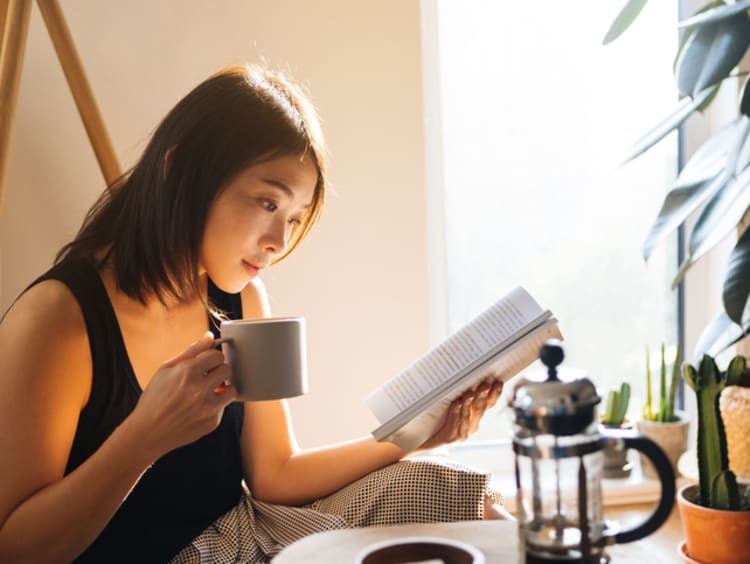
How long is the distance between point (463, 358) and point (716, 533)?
0.62 metres

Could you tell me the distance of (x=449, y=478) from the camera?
1202 millimetres

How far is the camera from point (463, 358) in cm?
99

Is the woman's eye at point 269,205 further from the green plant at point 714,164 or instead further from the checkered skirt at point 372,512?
the green plant at point 714,164

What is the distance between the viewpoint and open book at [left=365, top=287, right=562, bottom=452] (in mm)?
974

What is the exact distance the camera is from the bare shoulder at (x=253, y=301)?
138 cm

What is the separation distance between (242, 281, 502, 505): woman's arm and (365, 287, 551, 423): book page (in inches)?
8.7

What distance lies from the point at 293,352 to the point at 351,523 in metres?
0.31

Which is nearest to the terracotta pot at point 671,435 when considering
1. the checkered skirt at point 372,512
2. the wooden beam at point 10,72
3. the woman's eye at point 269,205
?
the checkered skirt at point 372,512

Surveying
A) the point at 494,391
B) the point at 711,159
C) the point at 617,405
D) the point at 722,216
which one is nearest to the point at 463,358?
the point at 494,391

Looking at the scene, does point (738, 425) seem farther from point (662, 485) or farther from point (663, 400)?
point (662, 485)

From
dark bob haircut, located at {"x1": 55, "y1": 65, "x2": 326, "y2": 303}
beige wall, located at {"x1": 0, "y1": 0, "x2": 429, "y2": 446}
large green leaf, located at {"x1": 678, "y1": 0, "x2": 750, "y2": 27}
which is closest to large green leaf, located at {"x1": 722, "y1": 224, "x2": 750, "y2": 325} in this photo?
large green leaf, located at {"x1": 678, "y1": 0, "x2": 750, "y2": 27}

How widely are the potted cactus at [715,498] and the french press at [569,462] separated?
0.56 metres

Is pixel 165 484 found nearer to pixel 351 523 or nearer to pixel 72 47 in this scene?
pixel 351 523

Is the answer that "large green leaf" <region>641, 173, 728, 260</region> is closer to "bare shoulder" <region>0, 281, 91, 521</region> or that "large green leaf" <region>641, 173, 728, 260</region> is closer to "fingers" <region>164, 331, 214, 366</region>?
"fingers" <region>164, 331, 214, 366</region>
